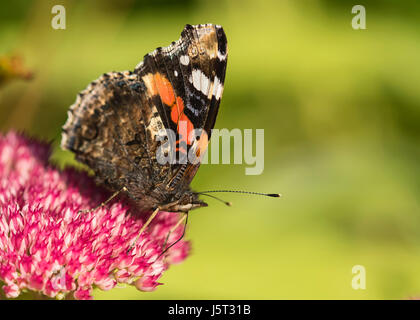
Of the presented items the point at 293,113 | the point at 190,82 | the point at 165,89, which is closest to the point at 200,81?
the point at 190,82

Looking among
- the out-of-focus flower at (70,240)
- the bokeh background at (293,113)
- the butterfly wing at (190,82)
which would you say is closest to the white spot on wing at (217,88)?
the butterfly wing at (190,82)

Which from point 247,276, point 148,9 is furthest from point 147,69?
point 148,9

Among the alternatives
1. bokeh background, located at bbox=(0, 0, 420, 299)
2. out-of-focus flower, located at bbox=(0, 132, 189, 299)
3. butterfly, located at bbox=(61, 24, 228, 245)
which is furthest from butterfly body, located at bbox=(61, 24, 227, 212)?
bokeh background, located at bbox=(0, 0, 420, 299)

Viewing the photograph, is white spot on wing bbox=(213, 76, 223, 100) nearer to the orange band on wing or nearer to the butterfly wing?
the butterfly wing

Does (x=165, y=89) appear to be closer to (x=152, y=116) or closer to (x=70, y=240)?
(x=152, y=116)

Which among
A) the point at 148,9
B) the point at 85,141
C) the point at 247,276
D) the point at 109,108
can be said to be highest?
the point at 148,9

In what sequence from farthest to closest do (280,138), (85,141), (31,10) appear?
(280,138) < (31,10) < (85,141)

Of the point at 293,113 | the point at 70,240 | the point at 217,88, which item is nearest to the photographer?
the point at 70,240

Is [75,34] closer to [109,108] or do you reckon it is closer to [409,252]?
[109,108]

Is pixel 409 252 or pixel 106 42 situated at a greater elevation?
pixel 106 42
